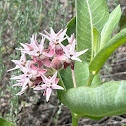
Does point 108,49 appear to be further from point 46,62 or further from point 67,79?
point 67,79

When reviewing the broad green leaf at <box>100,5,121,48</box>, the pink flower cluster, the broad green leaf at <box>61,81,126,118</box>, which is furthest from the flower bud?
the broad green leaf at <box>100,5,121,48</box>

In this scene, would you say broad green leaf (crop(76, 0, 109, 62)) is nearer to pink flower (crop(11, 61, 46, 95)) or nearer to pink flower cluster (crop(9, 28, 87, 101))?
pink flower cluster (crop(9, 28, 87, 101))

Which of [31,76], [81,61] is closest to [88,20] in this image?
[81,61]

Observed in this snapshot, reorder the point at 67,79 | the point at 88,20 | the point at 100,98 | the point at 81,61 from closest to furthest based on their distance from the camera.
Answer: the point at 100,98 < the point at 81,61 < the point at 88,20 < the point at 67,79

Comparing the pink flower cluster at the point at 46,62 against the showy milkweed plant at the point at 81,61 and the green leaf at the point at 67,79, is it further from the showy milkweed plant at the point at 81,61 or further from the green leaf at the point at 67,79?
the green leaf at the point at 67,79

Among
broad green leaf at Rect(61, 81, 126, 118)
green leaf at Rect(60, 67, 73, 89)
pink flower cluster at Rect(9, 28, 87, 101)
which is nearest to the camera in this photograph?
broad green leaf at Rect(61, 81, 126, 118)

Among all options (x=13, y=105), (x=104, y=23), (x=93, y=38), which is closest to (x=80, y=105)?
(x=93, y=38)

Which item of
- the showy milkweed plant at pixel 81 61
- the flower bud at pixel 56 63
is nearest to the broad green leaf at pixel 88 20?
the showy milkweed plant at pixel 81 61
